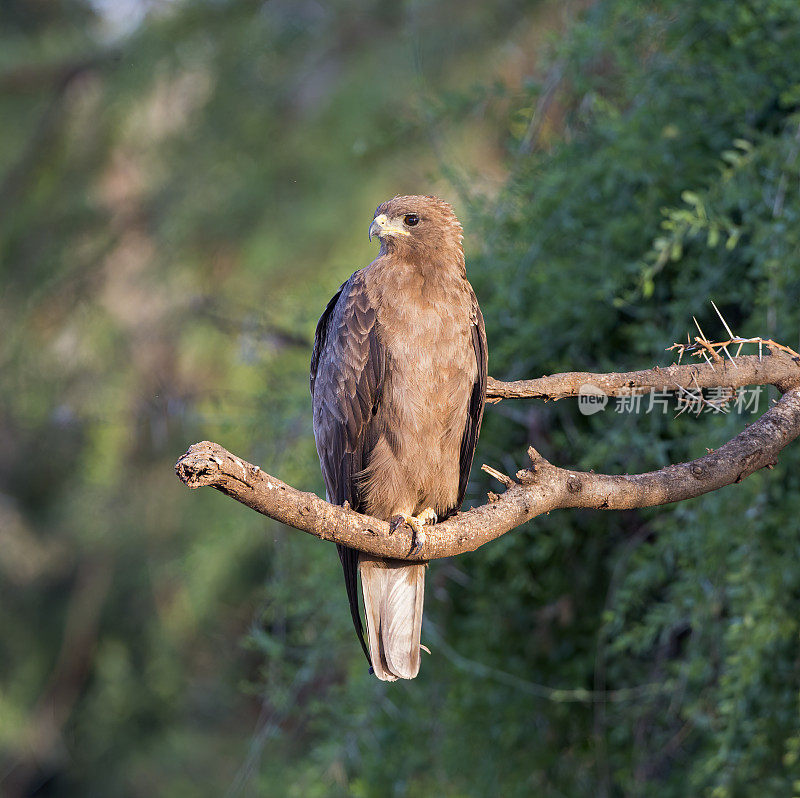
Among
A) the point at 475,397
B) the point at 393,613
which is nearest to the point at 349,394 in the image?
the point at 475,397

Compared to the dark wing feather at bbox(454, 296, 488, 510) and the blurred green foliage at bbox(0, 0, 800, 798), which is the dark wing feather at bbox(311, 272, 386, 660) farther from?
the blurred green foliage at bbox(0, 0, 800, 798)

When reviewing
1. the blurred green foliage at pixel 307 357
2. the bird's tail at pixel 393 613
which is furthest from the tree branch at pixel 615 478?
the bird's tail at pixel 393 613

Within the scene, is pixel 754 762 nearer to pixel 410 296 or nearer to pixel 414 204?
pixel 410 296

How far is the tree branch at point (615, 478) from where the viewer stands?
5.53ft

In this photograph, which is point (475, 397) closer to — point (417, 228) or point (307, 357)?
point (417, 228)

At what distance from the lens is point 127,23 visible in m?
5.32

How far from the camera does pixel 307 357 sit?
3891 millimetres

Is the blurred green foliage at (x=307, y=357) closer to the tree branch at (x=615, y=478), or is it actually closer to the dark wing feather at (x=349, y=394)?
the tree branch at (x=615, y=478)

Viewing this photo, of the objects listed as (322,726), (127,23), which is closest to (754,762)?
(322,726)

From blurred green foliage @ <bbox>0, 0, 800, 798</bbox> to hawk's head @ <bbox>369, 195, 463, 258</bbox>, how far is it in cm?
47

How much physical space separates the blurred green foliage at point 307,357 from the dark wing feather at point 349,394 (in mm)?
648

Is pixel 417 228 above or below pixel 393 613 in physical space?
above

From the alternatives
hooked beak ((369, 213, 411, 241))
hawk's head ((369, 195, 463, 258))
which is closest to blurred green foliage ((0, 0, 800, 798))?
hawk's head ((369, 195, 463, 258))

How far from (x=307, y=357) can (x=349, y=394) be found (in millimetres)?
1495
